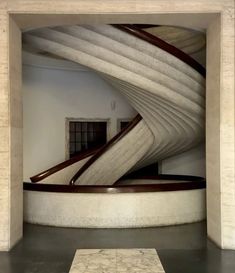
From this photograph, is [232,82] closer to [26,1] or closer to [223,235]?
[223,235]

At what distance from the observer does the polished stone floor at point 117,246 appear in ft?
11.7

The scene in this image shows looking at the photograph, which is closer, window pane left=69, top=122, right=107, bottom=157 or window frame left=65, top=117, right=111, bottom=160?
window frame left=65, top=117, right=111, bottom=160

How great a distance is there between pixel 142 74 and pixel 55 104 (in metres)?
3.06

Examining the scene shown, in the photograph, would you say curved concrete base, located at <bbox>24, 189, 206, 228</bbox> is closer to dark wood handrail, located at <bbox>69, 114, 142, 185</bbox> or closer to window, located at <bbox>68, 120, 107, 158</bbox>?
dark wood handrail, located at <bbox>69, 114, 142, 185</bbox>

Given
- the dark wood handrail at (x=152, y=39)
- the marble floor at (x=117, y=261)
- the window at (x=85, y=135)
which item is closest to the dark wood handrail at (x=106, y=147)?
the dark wood handrail at (x=152, y=39)

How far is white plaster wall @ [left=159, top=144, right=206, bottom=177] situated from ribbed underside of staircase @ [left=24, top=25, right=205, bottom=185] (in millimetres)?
1370

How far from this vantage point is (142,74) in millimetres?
4980

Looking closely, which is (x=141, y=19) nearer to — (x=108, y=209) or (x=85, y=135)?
(x=108, y=209)

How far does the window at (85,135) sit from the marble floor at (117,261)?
151 inches

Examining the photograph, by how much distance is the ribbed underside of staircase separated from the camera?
16.0ft

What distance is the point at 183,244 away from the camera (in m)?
4.37

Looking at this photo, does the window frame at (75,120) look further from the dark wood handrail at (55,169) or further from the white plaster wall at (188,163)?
the white plaster wall at (188,163)

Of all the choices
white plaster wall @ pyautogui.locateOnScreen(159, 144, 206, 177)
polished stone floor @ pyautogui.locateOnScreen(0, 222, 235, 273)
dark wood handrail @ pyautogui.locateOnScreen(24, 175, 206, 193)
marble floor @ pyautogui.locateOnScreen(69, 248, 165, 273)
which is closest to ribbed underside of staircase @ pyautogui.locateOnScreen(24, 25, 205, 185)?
dark wood handrail @ pyautogui.locateOnScreen(24, 175, 206, 193)

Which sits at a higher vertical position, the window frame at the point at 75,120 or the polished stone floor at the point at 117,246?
the window frame at the point at 75,120
